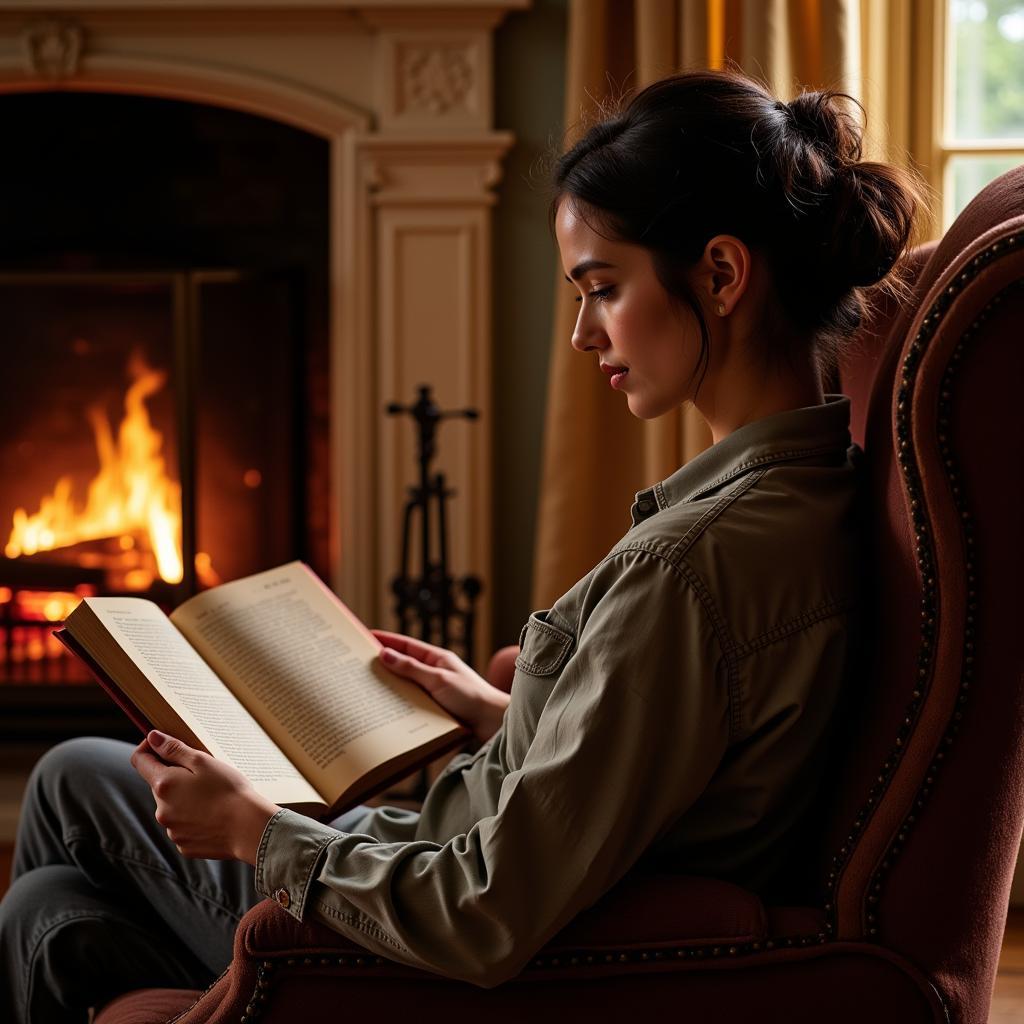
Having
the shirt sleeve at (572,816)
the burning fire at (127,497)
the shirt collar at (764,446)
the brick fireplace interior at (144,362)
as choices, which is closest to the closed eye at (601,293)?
the shirt collar at (764,446)

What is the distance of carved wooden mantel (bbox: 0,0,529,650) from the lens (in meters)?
2.62

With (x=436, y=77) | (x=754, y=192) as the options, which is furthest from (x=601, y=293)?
(x=436, y=77)

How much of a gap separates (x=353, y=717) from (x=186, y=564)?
5.38 feet

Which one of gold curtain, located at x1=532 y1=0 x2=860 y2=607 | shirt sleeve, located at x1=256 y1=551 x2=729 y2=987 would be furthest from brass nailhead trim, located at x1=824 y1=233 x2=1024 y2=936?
gold curtain, located at x1=532 y1=0 x2=860 y2=607

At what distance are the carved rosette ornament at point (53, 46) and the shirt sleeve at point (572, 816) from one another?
226 cm

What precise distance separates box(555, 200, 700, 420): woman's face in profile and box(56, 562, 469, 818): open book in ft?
1.31

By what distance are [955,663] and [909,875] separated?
0.14 meters

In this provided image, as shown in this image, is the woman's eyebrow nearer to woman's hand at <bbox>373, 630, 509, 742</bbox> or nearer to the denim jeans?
woman's hand at <bbox>373, 630, 509, 742</bbox>

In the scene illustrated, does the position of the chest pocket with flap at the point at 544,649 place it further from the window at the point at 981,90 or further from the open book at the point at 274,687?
the window at the point at 981,90

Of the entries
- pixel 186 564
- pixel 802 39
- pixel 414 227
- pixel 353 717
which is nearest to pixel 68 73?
pixel 414 227

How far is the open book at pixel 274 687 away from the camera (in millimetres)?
1024

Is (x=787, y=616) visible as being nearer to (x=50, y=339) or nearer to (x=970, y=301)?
(x=970, y=301)

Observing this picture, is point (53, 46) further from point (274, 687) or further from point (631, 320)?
point (631, 320)

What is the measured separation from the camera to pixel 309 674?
1234mm
